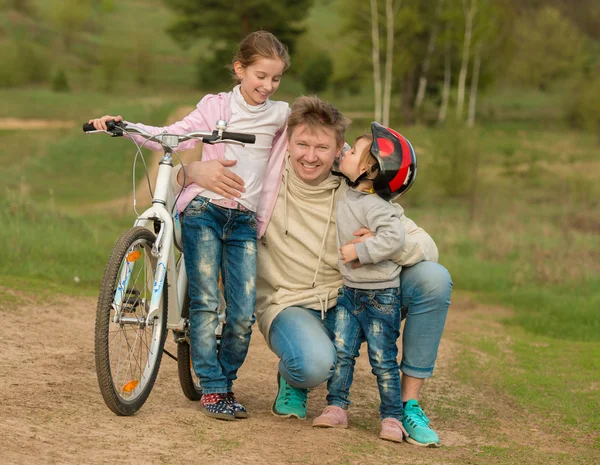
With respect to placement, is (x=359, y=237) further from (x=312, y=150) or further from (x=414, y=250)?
(x=312, y=150)

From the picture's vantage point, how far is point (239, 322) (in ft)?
15.1

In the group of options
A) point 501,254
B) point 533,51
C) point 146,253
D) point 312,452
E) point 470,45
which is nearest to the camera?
point 312,452

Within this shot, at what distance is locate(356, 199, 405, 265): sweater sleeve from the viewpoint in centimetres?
435

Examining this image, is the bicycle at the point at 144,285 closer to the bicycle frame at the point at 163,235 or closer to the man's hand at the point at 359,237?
the bicycle frame at the point at 163,235

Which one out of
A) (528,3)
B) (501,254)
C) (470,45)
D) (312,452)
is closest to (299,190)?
(312,452)

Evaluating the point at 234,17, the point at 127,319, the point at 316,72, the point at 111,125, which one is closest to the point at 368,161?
the point at 111,125

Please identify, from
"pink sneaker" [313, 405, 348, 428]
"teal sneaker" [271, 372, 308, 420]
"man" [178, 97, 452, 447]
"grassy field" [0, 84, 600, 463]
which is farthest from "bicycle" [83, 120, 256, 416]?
"grassy field" [0, 84, 600, 463]

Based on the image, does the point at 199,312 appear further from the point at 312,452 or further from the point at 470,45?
the point at 470,45

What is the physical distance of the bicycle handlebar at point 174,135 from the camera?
13.9ft

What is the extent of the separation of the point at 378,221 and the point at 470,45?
4616 cm

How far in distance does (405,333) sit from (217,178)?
3.93ft

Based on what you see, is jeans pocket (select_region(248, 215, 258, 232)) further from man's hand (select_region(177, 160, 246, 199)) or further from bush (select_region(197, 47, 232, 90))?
bush (select_region(197, 47, 232, 90))

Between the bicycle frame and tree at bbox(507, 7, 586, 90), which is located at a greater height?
tree at bbox(507, 7, 586, 90)

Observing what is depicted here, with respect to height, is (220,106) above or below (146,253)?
above
